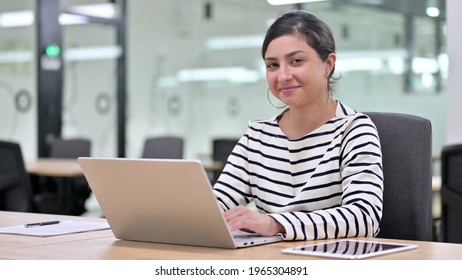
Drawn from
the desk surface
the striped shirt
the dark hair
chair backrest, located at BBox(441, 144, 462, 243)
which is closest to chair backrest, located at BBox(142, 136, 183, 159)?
chair backrest, located at BBox(441, 144, 462, 243)

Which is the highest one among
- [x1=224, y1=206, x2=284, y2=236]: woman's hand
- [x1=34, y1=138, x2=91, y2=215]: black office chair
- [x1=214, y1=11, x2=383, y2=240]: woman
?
[x1=214, y1=11, x2=383, y2=240]: woman

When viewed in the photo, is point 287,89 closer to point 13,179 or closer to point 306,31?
point 306,31

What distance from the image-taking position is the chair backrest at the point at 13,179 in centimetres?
428

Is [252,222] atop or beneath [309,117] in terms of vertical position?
beneath

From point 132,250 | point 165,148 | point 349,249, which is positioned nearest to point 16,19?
point 165,148

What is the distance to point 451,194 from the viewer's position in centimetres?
296

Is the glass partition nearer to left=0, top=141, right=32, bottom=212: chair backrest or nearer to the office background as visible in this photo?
the office background

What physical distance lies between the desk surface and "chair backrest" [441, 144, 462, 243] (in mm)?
1176

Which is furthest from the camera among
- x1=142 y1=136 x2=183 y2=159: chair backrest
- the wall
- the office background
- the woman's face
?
the office background

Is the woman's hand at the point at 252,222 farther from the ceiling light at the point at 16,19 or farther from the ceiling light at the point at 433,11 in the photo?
the ceiling light at the point at 16,19

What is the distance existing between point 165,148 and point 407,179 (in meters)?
4.06

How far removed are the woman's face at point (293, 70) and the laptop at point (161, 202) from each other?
496 mm

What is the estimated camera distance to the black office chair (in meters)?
6.16

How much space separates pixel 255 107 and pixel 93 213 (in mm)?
2084
